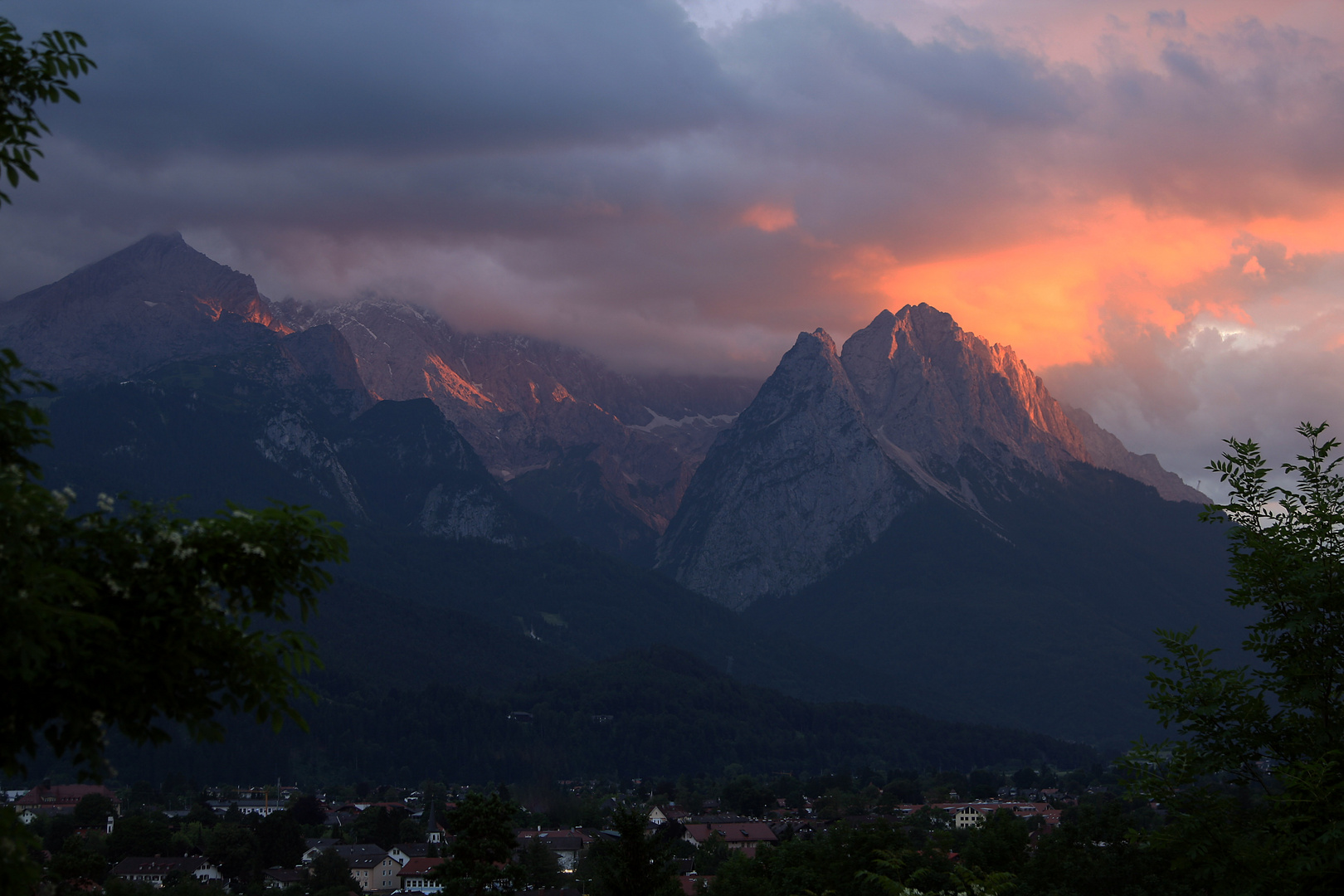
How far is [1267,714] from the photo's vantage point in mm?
33375

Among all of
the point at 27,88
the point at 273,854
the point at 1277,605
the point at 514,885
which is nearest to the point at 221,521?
the point at 27,88

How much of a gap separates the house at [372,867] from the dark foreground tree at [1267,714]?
166 metres

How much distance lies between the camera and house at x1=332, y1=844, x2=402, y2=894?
18600cm

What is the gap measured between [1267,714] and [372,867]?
180 m

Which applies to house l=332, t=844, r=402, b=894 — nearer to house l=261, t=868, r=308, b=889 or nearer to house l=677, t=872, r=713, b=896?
house l=261, t=868, r=308, b=889

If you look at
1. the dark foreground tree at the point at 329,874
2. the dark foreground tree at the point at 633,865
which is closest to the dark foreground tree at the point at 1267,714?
the dark foreground tree at the point at 633,865

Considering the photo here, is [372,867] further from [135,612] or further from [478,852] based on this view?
[135,612]

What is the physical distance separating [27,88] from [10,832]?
440 inches

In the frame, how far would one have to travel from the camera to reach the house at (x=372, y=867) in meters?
186

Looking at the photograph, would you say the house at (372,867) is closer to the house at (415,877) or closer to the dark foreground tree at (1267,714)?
the house at (415,877)

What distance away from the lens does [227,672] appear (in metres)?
18.9

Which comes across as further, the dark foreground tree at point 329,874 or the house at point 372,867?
the house at point 372,867

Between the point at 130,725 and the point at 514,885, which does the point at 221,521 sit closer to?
the point at 130,725

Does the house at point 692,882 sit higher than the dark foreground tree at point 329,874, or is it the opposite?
the house at point 692,882
